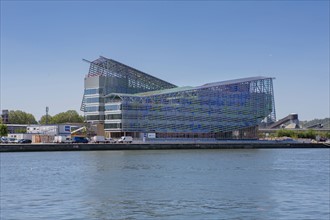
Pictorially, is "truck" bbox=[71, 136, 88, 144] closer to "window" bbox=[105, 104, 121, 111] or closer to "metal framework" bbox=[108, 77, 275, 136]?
"metal framework" bbox=[108, 77, 275, 136]

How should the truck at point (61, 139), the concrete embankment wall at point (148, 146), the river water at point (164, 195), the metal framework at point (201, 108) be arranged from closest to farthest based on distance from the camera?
the river water at point (164, 195)
the concrete embankment wall at point (148, 146)
the truck at point (61, 139)
the metal framework at point (201, 108)

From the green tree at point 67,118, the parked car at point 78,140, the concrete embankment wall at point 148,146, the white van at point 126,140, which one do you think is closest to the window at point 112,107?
the white van at point 126,140

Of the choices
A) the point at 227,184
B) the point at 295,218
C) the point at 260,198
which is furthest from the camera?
the point at 227,184

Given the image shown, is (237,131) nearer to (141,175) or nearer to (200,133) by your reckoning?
(200,133)

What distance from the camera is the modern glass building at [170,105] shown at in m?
121

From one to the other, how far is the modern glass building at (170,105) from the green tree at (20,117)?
141 ft

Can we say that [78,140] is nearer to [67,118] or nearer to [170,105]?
[170,105]

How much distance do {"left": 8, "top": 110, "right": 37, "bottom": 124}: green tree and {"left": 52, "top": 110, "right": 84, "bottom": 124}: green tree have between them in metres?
11.8

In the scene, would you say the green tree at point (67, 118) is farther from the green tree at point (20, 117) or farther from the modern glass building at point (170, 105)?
the modern glass building at point (170, 105)

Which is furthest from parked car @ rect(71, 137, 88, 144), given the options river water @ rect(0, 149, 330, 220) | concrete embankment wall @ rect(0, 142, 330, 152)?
river water @ rect(0, 149, 330, 220)

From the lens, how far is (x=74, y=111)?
543 ft

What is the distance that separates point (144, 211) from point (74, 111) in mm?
143671

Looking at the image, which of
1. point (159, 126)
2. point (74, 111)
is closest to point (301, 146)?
point (159, 126)

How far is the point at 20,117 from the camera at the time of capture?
550ft
